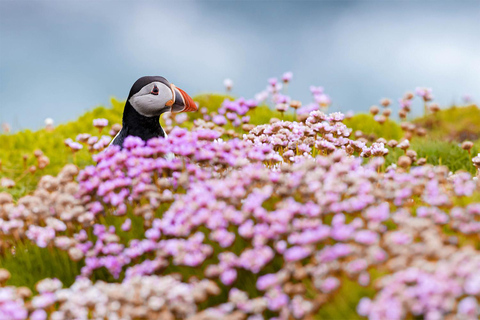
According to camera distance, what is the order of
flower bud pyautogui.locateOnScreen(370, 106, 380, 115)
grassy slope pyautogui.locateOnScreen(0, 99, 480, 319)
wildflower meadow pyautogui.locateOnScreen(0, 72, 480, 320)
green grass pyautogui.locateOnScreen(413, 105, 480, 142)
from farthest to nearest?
1. green grass pyautogui.locateOnScreen(413, 105, 480, 142)
2. flower bud pyautogui.locateOnScreen(370, 106, 380, 115)
3. grassy slope pyautogui.locateOnScreen(0, 99, 480, 319)
4. wildflower meadow pyautogui.locateOnScreen(0, 72, 480, 320)

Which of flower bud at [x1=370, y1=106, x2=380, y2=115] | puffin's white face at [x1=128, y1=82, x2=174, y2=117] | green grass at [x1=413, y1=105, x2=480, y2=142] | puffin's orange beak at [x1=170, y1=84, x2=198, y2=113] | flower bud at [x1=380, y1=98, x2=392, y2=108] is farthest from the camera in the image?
green grass at [x1=413, y1=105, x2=480, y2=142]

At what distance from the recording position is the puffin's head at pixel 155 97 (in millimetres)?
6281

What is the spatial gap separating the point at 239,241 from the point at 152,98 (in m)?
2.92

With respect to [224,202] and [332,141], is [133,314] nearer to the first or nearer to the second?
[224,202]

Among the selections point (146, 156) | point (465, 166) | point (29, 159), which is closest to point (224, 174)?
point (146, 156)

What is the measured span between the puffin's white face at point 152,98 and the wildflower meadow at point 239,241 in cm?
139

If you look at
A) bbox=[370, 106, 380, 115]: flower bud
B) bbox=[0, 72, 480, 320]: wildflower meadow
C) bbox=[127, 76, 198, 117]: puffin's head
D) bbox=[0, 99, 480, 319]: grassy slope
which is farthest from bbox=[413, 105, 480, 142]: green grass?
bbox=[0, 72, 480, 320]: wildflower meadow

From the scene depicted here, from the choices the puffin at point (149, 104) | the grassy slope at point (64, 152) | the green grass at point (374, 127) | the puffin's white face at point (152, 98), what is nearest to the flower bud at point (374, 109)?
the grassy slope at point (64, 152)

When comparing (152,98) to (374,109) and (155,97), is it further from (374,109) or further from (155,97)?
(374,109)

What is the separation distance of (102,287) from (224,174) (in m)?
1.78

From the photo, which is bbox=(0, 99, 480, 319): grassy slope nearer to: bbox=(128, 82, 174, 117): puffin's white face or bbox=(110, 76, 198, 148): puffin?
bbox=(110, 76, 198, 148): puffin

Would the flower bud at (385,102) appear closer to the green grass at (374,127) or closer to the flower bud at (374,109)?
the flower bud at (374,109)

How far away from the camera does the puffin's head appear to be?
628cm

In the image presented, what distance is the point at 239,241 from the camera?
3.85m
